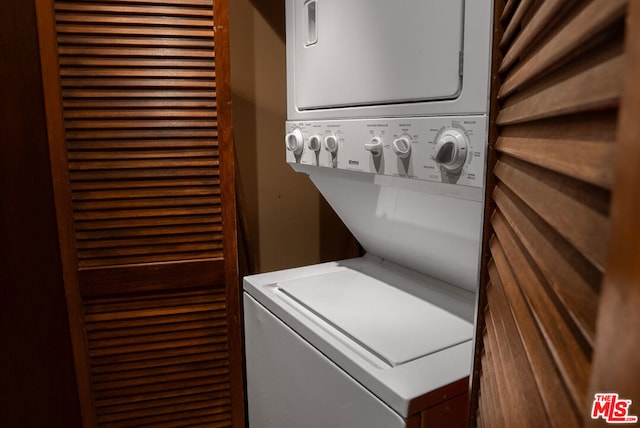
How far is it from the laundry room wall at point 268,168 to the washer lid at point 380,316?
0.74 meters

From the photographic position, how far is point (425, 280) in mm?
1700

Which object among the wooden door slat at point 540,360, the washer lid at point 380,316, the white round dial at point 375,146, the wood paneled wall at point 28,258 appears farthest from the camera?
the wood paneled wall at point 28,258

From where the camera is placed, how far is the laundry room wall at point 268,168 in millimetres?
2232

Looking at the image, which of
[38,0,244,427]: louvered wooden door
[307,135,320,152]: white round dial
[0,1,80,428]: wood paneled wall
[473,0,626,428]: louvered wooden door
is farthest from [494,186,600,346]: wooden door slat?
[0,1,80,428]: wood paneled wall

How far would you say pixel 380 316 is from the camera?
54.7 inches

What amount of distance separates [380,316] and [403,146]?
1.74 ft

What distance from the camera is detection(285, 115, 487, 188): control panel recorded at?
3.46 feet

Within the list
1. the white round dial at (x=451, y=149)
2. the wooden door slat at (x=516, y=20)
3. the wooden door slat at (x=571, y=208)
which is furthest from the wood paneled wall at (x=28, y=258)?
the wooden door slat at (x=571, y=208)

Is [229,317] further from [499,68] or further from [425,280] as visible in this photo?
[499,68]

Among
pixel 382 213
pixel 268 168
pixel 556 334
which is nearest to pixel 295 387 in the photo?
pixel 382 213

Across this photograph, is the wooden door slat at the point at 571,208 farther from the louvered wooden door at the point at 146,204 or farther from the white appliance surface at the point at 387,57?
the louvered wooden door at the point at 146,204

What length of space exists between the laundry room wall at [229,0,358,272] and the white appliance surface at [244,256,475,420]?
0.59 meters

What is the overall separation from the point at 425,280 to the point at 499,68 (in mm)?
1129

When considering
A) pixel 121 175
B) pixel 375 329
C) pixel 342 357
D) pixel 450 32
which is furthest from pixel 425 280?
pixel 121 175
